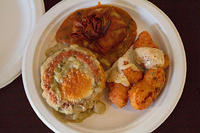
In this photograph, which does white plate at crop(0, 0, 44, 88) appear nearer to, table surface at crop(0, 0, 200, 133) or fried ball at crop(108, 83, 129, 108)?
table surface at crop(0, 0, 200, 133)

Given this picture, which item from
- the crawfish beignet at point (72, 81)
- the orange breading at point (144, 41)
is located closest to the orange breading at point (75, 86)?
the crawfish beignet at point (72, 81)

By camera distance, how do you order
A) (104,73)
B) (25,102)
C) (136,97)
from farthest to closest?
1. (25,102)
2. (104,73)
3. (136,97)

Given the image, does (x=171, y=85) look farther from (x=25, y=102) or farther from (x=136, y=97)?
(x=25, y=102)

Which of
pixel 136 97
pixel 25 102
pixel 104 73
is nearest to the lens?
pixel 136 97

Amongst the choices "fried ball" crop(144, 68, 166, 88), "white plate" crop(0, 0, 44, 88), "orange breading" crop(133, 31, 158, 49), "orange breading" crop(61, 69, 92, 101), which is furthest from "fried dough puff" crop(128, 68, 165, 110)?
"white plate" crop(0, 0, 44, 88)

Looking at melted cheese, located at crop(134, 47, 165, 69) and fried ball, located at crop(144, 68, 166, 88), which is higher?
melted cheese, located at crop(134, 47, 165, 69)

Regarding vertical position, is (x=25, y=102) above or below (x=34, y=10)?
below

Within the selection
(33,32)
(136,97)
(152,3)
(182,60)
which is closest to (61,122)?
(136,97)
